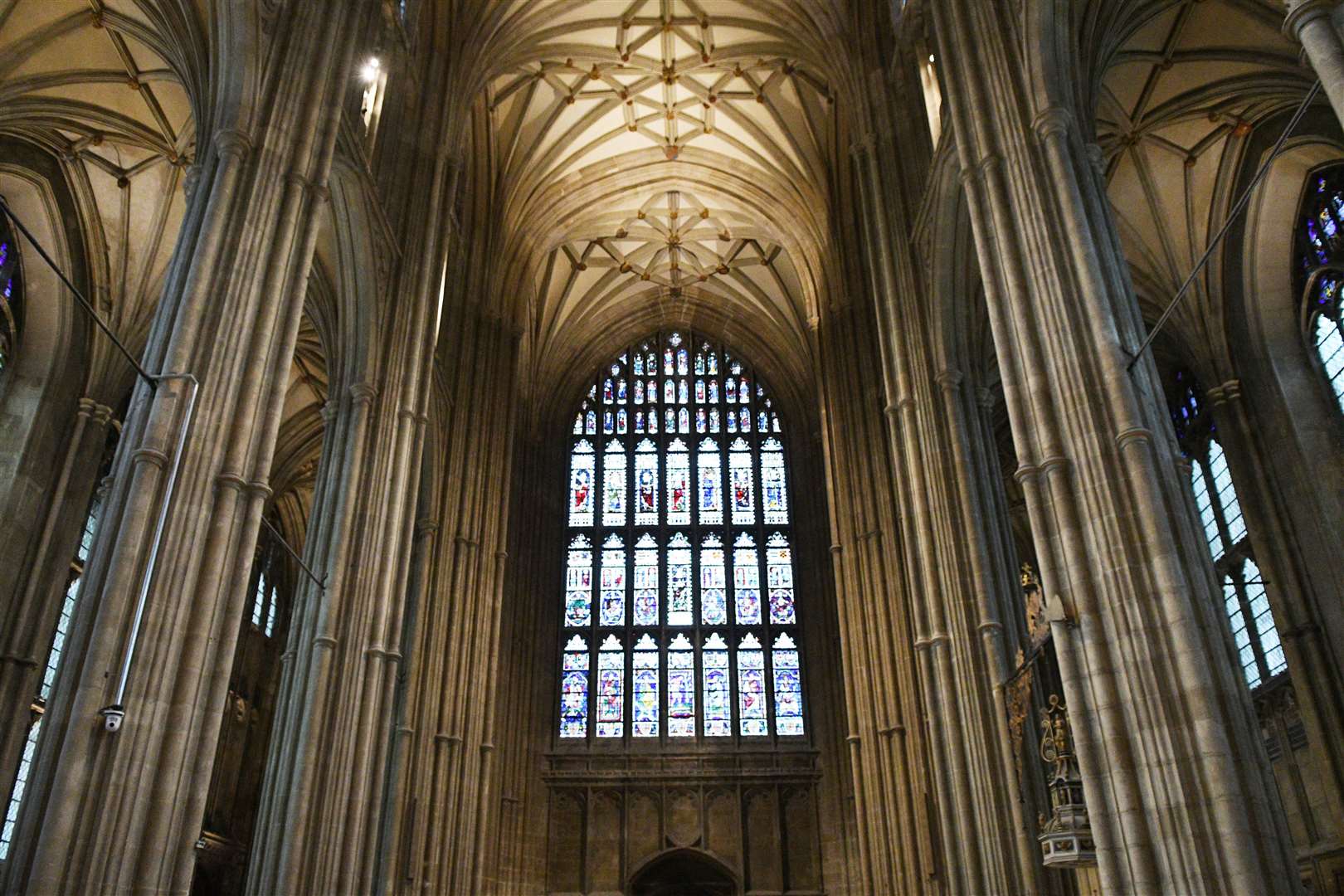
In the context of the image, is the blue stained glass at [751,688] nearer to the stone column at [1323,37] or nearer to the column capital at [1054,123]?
the column capital at [1054,123]

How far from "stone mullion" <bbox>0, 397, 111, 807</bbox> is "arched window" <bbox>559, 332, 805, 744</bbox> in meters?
12.4

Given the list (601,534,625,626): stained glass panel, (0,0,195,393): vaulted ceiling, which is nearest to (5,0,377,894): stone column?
(0,0,195,393): vaulted ceiling

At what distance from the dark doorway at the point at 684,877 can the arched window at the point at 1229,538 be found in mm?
12316

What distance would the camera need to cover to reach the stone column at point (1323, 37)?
6.11m

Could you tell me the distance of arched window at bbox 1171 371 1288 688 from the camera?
17.8 m

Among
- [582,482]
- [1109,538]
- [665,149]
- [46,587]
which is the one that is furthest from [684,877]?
[1109,538]

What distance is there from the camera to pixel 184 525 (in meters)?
9.30

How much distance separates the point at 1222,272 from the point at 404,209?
13.8 meters

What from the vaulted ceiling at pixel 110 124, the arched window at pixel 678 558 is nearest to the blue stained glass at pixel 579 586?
the arched window at pixel 678 558

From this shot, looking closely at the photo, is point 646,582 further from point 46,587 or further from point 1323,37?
point 1323,37

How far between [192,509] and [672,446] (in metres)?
20.6

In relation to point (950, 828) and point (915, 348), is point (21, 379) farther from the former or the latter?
point (950, 828)

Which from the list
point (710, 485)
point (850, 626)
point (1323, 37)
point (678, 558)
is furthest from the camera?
point (710, 485)

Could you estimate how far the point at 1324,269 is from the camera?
16359 millimetres
